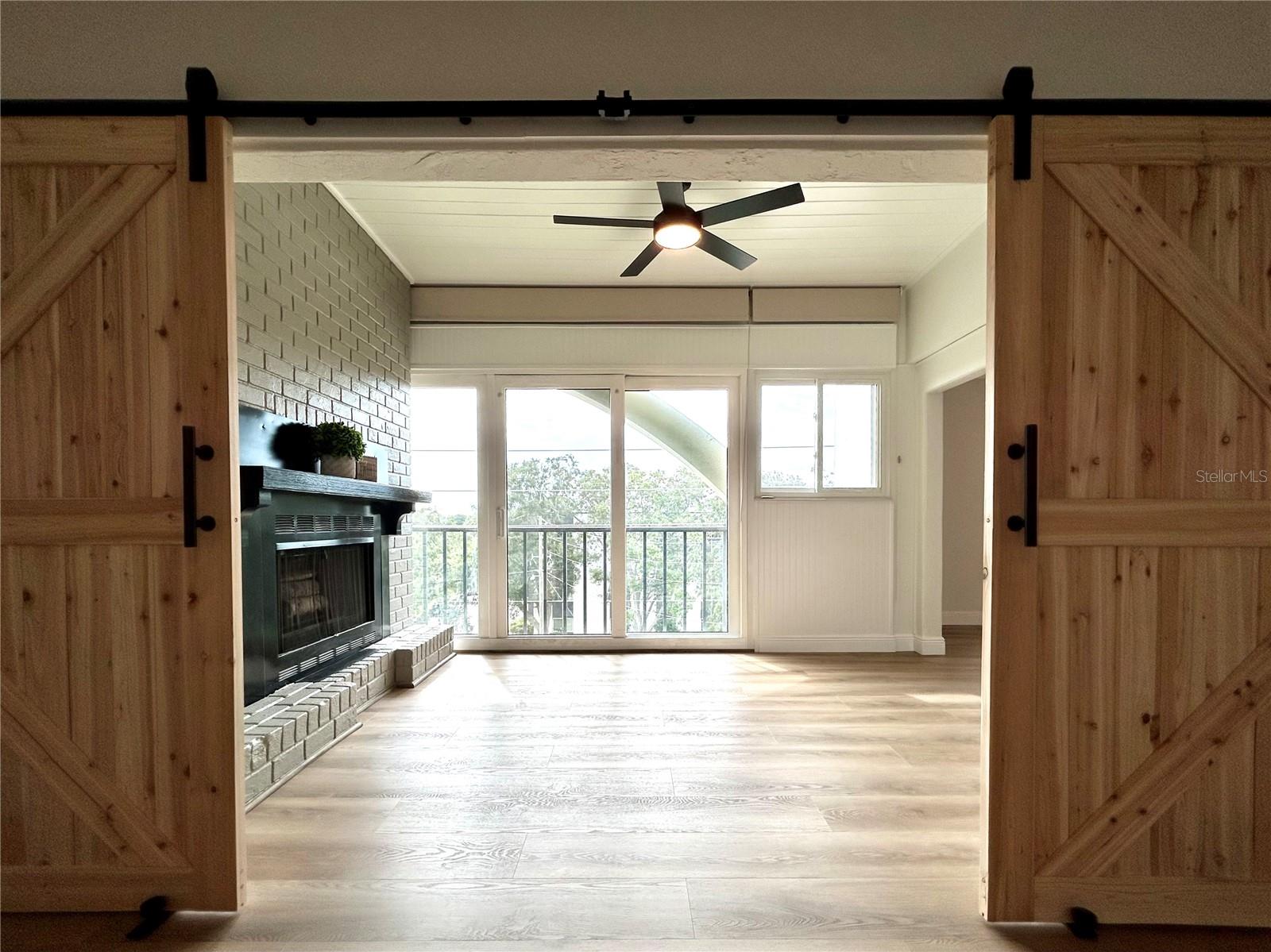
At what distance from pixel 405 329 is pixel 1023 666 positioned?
4212 mm

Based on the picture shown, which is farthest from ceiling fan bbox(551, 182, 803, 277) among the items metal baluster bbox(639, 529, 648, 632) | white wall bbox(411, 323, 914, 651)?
metal baluster bbox(639, 529, 648, 632)

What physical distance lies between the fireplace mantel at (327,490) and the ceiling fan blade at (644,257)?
1.73 m

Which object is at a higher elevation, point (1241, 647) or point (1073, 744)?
point (1241, 647)

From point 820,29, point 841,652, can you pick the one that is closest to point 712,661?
point 841,652

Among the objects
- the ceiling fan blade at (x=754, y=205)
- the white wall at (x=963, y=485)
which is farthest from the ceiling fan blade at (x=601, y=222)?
the white wall at (x=963, y=485)

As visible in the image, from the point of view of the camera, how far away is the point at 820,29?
1778 mm

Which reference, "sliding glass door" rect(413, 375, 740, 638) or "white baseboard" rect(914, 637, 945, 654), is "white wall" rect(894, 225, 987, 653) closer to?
"white baseboard" rect(914, 637, 945, 654)

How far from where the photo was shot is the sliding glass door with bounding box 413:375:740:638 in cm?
498

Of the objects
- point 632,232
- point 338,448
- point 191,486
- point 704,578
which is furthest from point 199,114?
point 704,578

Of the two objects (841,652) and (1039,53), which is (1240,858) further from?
(841,652)

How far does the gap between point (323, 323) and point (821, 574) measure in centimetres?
356

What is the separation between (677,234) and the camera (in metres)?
3.26

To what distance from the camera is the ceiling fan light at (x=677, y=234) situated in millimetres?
3189

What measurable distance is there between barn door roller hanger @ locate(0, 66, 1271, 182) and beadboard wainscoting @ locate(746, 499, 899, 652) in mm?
3442
